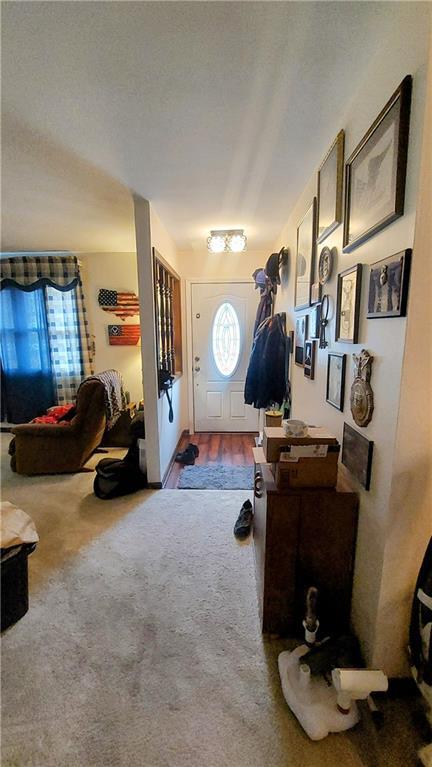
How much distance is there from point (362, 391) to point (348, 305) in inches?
16.0

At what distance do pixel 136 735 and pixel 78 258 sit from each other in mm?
4229

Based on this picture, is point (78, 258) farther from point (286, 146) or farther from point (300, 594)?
point (300, 594)

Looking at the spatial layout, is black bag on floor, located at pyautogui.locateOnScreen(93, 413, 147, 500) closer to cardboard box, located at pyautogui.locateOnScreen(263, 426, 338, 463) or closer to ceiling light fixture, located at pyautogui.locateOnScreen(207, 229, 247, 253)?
cardboard box, located at pyautogui.locateOnScreen(263, 426, 338, 463)

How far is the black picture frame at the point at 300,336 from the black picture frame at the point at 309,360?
0.10 meters

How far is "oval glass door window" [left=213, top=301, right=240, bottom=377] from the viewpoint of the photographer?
3.92 m

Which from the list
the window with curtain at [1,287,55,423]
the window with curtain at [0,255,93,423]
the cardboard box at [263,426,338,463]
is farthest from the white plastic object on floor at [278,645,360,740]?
the window with curtain at [1,287,55,423]

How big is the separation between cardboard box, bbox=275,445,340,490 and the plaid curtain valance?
145 inches

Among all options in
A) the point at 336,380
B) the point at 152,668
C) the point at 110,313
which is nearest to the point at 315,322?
the point at 336,380

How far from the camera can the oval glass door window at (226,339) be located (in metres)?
3.92

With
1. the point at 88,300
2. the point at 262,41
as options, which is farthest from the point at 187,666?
the point at 88,300

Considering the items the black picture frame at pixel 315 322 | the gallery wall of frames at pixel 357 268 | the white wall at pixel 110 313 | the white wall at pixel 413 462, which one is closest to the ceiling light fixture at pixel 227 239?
the gallery wall of frames at pixel 357 268

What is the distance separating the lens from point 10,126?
153 cm

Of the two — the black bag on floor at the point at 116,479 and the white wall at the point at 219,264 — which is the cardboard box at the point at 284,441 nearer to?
the black bag on floor at the point at 116,479

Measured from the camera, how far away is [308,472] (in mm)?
1299
